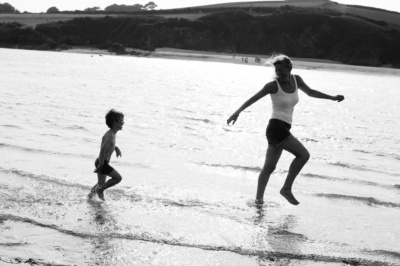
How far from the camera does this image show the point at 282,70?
683cm

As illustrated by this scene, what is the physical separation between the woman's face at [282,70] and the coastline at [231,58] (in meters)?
80.0

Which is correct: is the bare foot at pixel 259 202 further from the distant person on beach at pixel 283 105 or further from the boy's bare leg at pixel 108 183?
the boy's bare leg at pixel 108 183

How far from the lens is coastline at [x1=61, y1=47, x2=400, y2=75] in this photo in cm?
8886

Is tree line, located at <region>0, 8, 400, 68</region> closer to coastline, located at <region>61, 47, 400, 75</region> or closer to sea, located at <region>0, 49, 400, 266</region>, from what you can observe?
coastline, located at <region>61, 47, 400, 75</region>

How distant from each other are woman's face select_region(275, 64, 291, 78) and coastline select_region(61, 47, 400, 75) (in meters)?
80.0

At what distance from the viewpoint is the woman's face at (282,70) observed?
6806 mm

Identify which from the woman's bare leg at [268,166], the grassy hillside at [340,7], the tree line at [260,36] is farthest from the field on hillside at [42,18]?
the woman's bare leg at [268,166]

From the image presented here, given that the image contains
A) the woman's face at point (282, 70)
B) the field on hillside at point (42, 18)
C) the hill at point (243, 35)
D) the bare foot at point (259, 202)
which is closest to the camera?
the woman's face at point (282, 70)

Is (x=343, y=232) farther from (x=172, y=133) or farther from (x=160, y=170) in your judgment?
(x=172, y=133)

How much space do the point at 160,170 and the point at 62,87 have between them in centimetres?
1957

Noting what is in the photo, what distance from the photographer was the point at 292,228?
21.5 feet

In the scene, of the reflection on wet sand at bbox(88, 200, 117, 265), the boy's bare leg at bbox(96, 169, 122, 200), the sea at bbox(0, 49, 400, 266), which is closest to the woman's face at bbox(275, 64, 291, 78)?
the sea at bbox(0, 49, 400, 266)

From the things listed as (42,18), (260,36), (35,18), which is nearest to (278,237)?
(260,36)

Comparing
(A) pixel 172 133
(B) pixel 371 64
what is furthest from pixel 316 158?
(B) pixel 371 64
